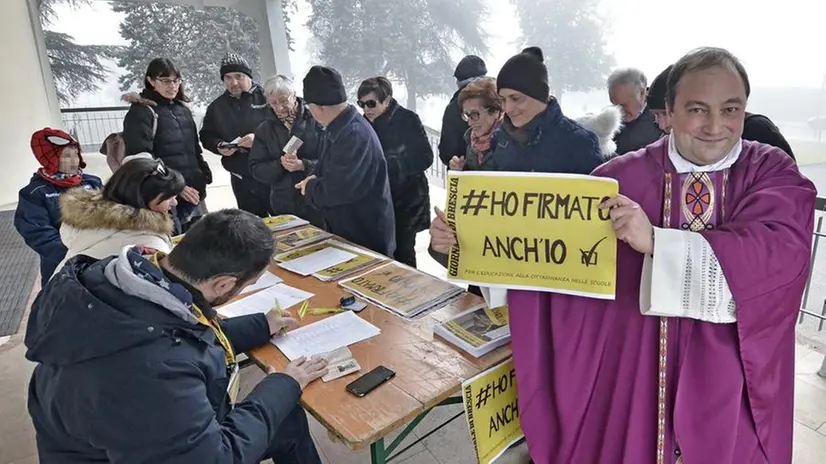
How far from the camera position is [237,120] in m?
3.83

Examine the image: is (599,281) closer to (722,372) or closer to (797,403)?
(722,372)

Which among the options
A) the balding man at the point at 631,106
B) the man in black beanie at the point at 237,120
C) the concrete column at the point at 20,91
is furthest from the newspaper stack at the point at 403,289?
the concrete column at the point at 20,91

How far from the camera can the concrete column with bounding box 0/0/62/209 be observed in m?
6.75

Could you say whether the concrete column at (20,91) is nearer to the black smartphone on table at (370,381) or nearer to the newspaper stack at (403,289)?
the newspaper stack at (403,289)

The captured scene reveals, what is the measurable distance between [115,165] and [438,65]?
3860mm

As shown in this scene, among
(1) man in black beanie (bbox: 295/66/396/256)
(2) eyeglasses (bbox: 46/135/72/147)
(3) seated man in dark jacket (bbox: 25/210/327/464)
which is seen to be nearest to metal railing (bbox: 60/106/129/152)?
(2) eyeglasses (bbox: 46/135/72/147)

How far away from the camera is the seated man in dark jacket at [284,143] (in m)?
3.25

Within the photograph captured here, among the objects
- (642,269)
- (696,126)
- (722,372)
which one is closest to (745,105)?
(696,126)

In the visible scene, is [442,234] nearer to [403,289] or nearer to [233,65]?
[403,289]

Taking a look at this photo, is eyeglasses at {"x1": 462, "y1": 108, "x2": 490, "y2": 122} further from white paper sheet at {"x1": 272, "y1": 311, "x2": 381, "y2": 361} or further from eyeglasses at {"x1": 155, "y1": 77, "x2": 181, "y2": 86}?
eyeglasses at {"x1": 155, "y1": 77, "x2": 181, "y2": 86}

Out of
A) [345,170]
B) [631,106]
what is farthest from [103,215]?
[631,106]

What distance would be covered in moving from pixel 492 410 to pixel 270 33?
5.95m

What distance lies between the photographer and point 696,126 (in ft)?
3.74

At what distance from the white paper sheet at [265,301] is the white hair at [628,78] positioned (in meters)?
2.11
